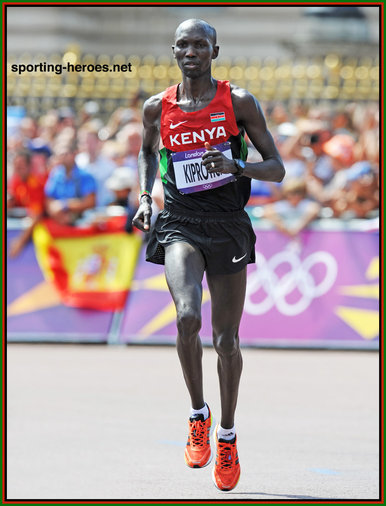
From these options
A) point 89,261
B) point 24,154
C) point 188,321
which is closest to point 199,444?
point 188,321

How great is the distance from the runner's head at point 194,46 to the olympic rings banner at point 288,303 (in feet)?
20.1

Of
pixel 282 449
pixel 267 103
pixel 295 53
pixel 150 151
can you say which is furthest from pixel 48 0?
pixel 295 53

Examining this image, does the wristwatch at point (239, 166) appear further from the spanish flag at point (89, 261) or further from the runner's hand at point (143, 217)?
the spanish flag at point (89, 261)

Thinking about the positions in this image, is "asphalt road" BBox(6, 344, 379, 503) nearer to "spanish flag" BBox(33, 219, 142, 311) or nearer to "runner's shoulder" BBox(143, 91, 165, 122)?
"spanish flag" BBox(33, 219, 142, 311)

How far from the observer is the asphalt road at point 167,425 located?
6.56 m

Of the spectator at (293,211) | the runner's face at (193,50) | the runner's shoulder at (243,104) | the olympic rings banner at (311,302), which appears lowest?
the olympic rings banner at (311,302)

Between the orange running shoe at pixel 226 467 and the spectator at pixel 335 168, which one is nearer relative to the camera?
the orange running shoe at pixel 226 467

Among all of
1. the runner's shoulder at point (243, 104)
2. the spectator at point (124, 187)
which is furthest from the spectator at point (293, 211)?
the runner's shoulder at point (243, 104)

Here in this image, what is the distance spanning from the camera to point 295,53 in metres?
26.2

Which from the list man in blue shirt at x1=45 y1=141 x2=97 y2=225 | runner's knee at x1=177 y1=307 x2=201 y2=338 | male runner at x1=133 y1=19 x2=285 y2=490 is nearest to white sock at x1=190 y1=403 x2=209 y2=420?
male runner at x1=133 y1=19 x2=285 y2=490

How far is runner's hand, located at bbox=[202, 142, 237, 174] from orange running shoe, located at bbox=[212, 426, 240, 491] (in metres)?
1.57

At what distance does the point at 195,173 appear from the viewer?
639cm

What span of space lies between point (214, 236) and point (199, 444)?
1155 mm

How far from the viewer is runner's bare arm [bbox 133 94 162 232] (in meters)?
6.36
